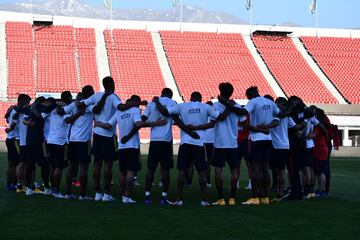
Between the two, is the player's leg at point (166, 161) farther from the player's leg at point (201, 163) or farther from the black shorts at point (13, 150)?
the black shorts at point (13, 150)

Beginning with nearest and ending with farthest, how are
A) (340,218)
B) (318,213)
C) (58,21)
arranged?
(340,218)
(318,213)
(58,21)

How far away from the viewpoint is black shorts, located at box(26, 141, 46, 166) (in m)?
13.9

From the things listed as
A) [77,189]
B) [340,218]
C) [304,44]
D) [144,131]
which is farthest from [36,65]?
[340,218]

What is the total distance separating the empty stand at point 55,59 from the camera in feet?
159

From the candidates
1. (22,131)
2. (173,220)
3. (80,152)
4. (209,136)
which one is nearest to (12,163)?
(22,131)

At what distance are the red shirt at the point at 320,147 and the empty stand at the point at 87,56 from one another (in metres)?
34.2

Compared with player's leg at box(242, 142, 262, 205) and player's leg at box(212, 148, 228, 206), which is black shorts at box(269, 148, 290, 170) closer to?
player's leg at box(242, 142, 262, 205)

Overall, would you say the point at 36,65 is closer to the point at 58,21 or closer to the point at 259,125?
the point at 58,21

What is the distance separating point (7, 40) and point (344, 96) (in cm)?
2494

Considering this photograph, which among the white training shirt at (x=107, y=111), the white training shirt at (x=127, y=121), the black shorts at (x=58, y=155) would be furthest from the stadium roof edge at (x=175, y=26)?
the white training shirt at (x=127, y=121)

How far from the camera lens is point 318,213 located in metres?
11.0

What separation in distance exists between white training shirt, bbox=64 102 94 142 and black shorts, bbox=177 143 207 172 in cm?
183

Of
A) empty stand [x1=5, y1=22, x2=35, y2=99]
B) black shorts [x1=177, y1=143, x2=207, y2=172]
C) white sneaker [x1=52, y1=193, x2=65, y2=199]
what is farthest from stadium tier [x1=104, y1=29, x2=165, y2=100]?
black shorts [x1=177, y1=143, x2=207, y2=172]

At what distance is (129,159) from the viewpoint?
12.4 metres
